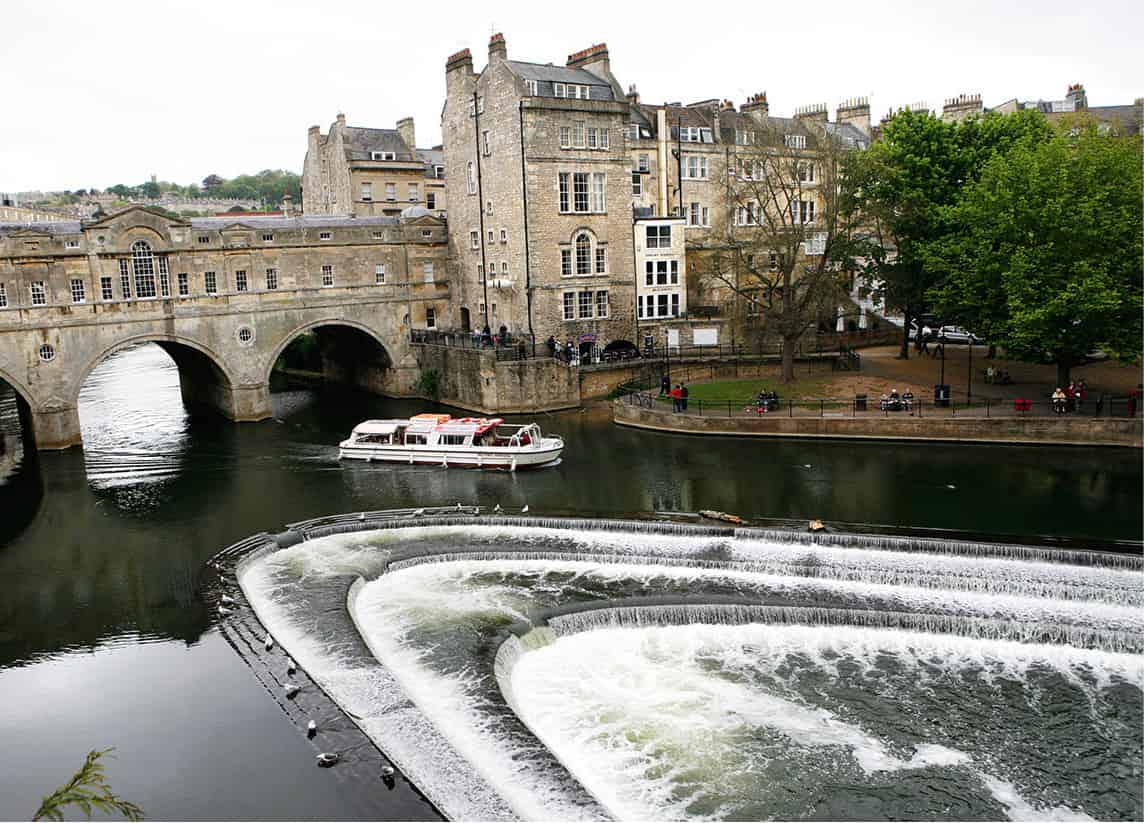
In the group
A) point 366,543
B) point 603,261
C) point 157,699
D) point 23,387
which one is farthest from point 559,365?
point 157,699

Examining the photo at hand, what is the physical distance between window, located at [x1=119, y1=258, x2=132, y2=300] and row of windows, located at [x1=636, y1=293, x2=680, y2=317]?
24599 millimetres

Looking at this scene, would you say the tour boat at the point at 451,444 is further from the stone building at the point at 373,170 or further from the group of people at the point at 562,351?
the stone building at the point at 373,170

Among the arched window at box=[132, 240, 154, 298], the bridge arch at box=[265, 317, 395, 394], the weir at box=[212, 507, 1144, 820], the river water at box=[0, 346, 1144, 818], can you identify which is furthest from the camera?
the bridge arch at box=[265, 317, 395, 394]

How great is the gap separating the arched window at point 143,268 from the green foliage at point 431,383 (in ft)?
44.8

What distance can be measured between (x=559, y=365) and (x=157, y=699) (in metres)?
28.8

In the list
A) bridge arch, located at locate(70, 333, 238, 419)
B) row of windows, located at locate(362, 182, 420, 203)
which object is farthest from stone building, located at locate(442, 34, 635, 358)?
row of windows, located at locate(362, 182, 420, 203)

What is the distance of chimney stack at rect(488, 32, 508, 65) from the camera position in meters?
46.8

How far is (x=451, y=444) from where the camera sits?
36844 millimetres

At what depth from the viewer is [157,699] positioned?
1864 centimetres

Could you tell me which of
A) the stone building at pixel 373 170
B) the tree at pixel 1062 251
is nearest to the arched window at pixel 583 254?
the stone building at pixel 373 170

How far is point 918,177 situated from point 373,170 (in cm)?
3605

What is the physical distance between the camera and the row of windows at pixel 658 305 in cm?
5122

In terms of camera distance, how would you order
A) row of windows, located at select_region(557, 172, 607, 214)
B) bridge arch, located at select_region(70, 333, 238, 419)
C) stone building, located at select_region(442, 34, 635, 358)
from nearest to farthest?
bridge arch, located at select_region(70, 333, 238, 419) → stone building, located at select_region(442, 34, 635, 358) → row of windows, located at select_region(557, 172, 607, 214)

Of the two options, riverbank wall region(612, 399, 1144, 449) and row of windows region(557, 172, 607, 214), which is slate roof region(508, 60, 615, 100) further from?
riverbank wall region(612, 399, 1144, 449)
